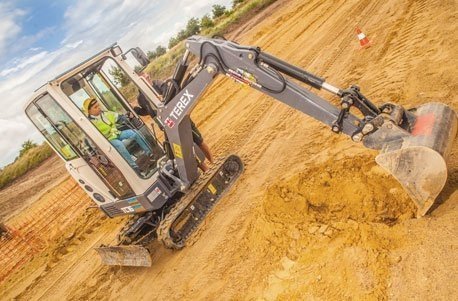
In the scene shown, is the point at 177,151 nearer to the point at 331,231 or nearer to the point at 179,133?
the point at 179,133

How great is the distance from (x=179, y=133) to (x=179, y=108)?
1.28 feet

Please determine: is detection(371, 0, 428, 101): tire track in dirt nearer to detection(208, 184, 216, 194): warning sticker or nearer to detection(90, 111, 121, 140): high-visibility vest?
detection(208, 184, 216, 194): warning sticker

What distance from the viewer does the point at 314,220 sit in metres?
4.22

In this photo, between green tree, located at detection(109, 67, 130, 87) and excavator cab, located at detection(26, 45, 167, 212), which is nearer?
excavator cab, located at detection(26, 45, 167, 212)

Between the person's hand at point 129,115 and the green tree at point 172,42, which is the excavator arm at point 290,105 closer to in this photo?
the person's hand at point 129,115

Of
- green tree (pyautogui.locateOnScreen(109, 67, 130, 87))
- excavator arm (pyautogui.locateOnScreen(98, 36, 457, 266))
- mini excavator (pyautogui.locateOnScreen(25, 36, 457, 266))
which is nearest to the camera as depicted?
excavator arm (pyautogui.locateOnScreen(98, 36, 457, 266))

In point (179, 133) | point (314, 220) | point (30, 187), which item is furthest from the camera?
point (30, 187)

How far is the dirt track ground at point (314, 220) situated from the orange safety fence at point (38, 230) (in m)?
0.72

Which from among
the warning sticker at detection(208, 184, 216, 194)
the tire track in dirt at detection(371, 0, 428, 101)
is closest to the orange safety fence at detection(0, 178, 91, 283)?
the warning sticker at detection(208, 184, 216, 194)

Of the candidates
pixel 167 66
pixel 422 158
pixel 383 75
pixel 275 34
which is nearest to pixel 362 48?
pixel 383 75

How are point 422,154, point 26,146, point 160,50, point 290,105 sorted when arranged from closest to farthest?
1. point 422,154
2. point 290,105
3. point 26,146
4. point 160,50

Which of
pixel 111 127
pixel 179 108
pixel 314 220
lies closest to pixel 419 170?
pixel 314 220

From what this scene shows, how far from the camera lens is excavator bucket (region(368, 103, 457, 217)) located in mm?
3068

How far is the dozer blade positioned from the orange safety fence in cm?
356
